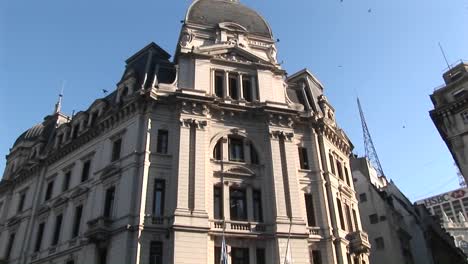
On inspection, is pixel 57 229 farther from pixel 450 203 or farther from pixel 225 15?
pixel 450 203

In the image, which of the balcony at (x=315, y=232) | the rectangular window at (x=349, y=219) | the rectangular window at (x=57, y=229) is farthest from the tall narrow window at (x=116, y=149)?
the rectangular window at (x=349, y=219)

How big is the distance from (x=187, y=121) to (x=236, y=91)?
5.99 m

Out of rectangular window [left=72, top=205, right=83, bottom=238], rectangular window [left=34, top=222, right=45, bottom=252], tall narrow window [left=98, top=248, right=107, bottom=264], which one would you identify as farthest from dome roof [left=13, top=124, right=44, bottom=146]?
tall narrow window [left=98, top=248, right=107, bottom=264]

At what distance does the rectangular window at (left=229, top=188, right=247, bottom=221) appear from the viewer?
29984 millimetres

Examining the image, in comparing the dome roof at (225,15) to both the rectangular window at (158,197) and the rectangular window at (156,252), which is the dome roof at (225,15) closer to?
the rectangular window at (158,197)

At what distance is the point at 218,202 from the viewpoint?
99.0 feet

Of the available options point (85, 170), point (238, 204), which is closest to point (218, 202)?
point (238, 204)

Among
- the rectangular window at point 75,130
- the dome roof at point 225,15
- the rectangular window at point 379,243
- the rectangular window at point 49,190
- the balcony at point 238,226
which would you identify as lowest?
the balcony at point 238,226

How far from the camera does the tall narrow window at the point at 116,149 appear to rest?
1309 inches

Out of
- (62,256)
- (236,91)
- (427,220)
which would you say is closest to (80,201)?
(62,256)

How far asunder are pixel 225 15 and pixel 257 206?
19.8m

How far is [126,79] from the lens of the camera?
3650 centimetres

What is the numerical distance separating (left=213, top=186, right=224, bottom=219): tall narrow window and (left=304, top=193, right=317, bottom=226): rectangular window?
23.2 feet

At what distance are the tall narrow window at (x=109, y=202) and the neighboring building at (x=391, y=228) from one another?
2922cm
